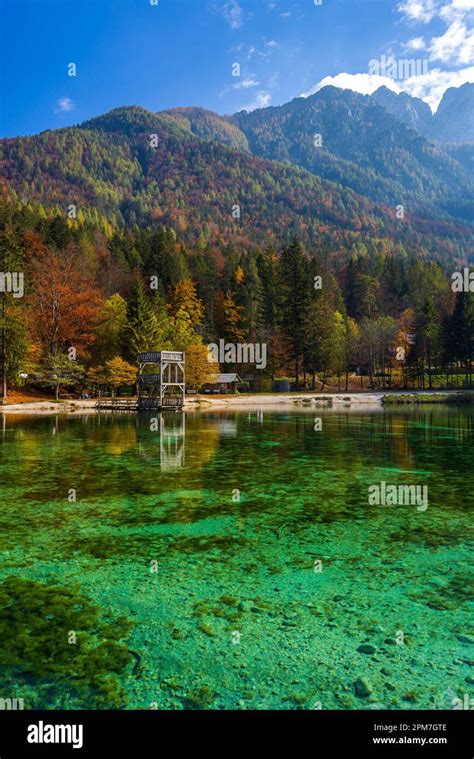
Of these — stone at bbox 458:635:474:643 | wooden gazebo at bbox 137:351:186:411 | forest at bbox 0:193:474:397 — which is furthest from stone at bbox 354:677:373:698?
forest at bbox 0:193:474:397

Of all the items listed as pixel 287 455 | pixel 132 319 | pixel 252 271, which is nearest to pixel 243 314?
pixel 252 271

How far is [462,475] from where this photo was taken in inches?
522

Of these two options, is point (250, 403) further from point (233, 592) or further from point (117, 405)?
point (233, 592)

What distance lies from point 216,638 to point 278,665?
724 millimetres

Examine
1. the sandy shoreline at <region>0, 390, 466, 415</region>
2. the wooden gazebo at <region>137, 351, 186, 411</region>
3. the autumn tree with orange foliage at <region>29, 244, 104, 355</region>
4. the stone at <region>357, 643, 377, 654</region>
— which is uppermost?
the autumn tree with orange foliage at <region>29, 244, 104, 355</region>

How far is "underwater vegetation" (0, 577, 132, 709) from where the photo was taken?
399cm

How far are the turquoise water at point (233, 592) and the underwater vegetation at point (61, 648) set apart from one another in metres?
0.02

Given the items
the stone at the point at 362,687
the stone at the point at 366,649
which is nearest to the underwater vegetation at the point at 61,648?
the stone at the point at 362,687

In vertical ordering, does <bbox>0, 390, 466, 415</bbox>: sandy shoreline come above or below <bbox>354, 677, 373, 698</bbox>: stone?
below

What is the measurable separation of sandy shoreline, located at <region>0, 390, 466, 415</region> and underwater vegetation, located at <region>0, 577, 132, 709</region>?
39.1 metres

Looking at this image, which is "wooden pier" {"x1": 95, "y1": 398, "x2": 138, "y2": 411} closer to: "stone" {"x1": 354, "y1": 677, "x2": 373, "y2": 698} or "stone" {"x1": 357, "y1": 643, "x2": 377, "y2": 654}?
"stone" {"x1": 357, "y1": 643, "x2": 377, "y2": 654}

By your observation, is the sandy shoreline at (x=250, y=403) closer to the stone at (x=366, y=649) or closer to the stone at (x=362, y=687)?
the stone at (x=366, y=649)

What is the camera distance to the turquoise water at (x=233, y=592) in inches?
163
